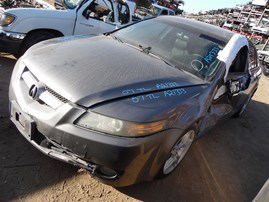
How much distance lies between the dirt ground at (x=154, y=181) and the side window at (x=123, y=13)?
3118 millimetres

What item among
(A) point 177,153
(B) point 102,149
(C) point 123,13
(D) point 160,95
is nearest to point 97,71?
(D) point 160,95

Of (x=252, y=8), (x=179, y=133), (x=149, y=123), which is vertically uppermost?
(x=149, y=123)

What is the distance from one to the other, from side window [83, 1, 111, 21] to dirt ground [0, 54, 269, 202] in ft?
7.42

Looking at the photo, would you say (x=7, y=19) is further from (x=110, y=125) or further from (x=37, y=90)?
(x=110, y=125)

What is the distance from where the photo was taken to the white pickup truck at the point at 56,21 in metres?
5.12

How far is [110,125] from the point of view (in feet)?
7.28

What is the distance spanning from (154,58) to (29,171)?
1.80 metres

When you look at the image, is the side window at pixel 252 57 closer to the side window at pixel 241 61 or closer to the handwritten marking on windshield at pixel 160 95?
the side window at pixel 241 61

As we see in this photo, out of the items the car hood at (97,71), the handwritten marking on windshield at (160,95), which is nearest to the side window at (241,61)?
the car hood at (97,71)

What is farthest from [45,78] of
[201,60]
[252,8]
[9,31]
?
[252,8]

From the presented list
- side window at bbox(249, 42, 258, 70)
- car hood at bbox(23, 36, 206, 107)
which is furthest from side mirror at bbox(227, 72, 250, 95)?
car hood at bbox(23, 36, 206, 107)

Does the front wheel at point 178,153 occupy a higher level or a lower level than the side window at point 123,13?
lower

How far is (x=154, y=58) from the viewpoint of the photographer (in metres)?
3.35

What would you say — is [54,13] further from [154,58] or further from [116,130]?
[116,130]
